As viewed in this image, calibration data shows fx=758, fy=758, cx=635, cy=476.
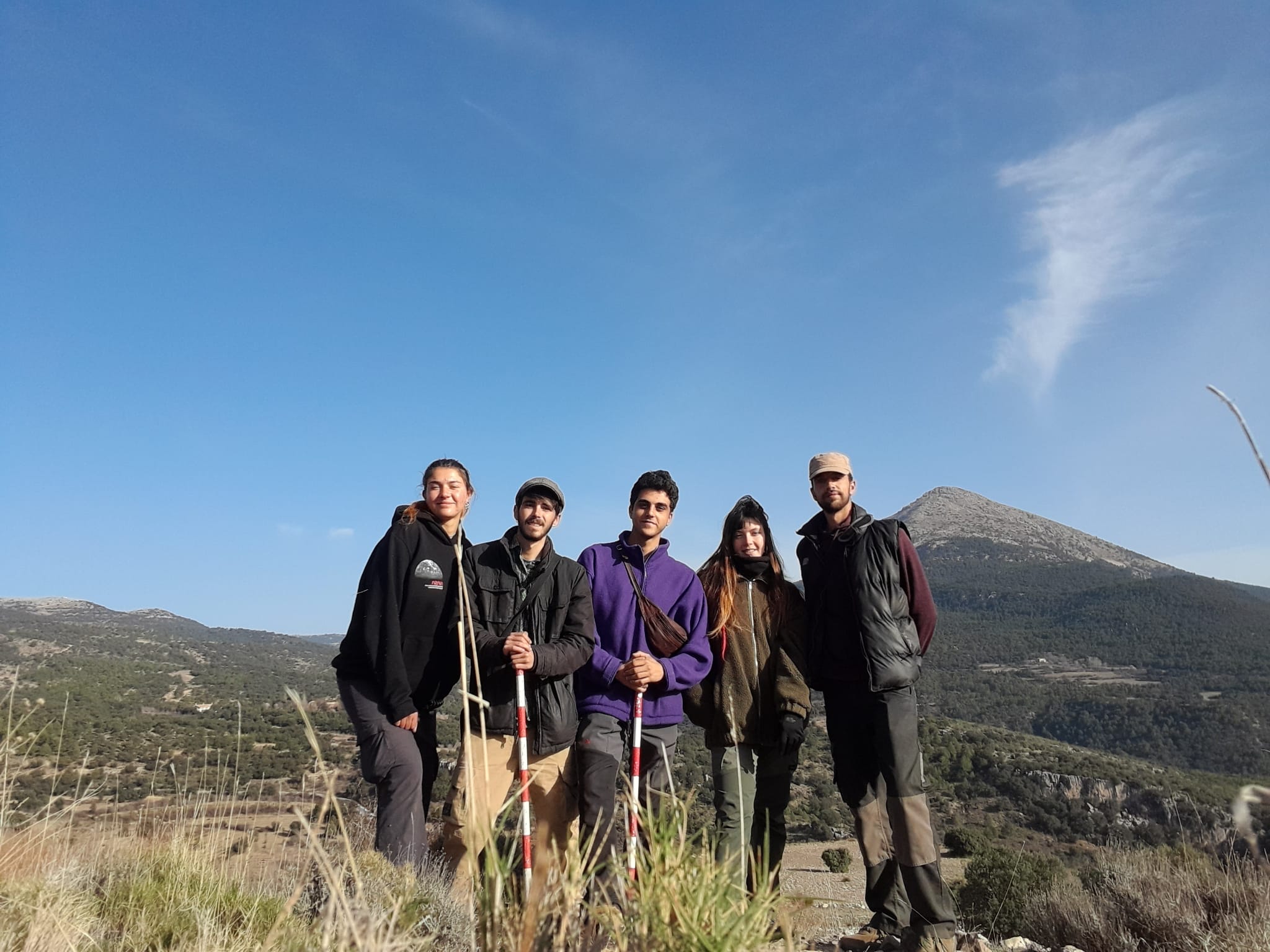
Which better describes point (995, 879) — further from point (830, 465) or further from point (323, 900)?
point (323, 900)

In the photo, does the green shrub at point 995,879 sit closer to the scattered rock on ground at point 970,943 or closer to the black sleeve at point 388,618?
the scattered rock on ground at point 970,943

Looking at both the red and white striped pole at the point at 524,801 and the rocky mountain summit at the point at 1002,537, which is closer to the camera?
the red and white striped pole at the point at 524,801

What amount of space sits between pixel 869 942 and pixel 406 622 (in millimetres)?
3008

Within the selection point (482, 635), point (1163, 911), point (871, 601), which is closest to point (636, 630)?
point (482, 635)

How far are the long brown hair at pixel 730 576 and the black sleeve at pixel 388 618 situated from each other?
1.72 meters

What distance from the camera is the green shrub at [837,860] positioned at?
74.1ft

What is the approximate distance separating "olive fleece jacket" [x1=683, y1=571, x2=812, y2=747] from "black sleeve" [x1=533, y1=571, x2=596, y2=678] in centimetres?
75

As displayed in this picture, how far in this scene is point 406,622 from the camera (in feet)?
13.2

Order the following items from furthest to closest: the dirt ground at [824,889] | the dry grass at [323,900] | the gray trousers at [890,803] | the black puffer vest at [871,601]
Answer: the black puffer vest at [871,601] < the gray trousers at [890,803] < the dirt ground at [824,889] < the dry grass at [323,900]

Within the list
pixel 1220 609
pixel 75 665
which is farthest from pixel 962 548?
pixel 75 665

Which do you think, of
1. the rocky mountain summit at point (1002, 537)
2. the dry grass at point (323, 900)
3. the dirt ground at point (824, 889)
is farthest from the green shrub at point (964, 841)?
the rocky mountain summit at point (1002, 537)

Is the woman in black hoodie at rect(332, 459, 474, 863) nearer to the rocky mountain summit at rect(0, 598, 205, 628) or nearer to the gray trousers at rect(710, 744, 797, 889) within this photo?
the gray trousers at rect(710, 744, 797, 889)

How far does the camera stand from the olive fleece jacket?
4.21m

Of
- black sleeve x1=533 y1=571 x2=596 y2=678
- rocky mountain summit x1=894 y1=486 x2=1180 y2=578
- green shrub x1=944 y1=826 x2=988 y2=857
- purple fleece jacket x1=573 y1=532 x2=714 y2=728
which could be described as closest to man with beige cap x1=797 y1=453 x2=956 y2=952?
purple fleece jacket x1=573 y1=532 x2=714 y2=728
